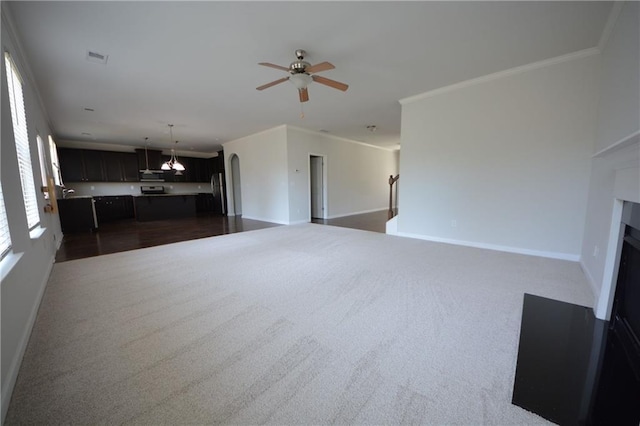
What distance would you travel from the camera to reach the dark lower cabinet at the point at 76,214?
18.0 ft

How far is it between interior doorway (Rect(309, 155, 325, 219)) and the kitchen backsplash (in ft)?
18.4

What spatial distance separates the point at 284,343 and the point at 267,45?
9.61ft

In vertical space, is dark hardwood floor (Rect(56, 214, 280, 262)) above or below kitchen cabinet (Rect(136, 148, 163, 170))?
below

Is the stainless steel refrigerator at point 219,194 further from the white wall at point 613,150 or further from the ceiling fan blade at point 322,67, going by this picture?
the white wall at point 613,150

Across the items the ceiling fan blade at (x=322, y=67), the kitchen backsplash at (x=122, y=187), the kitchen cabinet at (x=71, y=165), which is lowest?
the kitchen backsplash at (x=122, y=187)

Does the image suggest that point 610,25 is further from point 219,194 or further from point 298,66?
point 219,194

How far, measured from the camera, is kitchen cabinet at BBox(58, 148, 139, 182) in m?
7.19

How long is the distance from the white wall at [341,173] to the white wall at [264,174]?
25 cm

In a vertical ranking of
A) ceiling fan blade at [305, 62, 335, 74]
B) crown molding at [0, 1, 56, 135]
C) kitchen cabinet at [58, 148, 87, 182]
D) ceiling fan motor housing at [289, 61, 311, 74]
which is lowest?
kitchen cabinet at [58, 148, 87, 182]

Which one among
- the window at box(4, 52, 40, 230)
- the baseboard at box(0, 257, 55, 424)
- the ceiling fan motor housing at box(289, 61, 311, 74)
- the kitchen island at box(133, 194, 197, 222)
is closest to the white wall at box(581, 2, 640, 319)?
the ceiling fan motor housing at box(289, 61, 311, 74)

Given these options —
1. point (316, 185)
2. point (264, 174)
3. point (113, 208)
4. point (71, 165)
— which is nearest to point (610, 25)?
point (316, 185)

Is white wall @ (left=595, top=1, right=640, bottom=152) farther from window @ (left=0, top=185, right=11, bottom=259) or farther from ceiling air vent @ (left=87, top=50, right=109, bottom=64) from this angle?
ceiling air vent @ (left=87, top=50, right=109, bottom=64)

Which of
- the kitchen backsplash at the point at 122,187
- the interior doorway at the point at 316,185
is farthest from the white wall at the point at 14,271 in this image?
A: the kitchen backsplash at the point at 122,187

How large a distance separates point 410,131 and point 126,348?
472 cm
